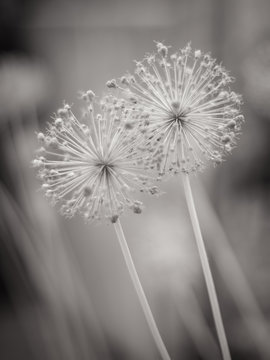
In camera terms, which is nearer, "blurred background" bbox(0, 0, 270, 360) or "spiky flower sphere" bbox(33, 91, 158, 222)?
"spiky flower sphere" bbox(33, 91, 158, 222)

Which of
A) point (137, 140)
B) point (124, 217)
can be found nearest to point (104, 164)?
point (137, 140)

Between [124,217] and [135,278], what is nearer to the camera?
[135,278]

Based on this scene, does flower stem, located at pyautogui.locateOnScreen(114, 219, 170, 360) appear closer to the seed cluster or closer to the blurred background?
the seed cluster

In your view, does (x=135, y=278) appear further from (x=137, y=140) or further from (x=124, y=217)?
(x=124, y=217)

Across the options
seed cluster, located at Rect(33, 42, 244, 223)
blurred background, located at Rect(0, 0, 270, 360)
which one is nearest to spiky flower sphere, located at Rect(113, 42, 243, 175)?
seed cluster, located at Rect(33, 42, 244, 223)

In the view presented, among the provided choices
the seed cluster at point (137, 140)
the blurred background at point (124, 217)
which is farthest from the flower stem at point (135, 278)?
the blurred background at point (124, 217)

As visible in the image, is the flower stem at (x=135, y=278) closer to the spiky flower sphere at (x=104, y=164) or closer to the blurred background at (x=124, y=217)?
the spiky flower sphere at (x=104, y=164)
